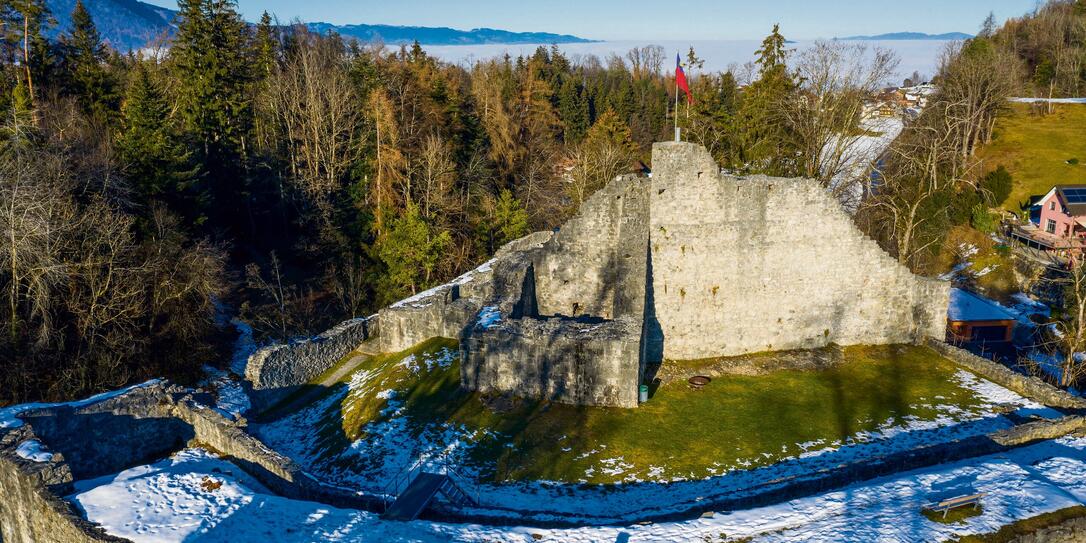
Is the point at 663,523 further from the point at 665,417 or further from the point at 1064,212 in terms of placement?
the point at 1064,212

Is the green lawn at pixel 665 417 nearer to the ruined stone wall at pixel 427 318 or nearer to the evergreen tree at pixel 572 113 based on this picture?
the ruined stone wall at pixel 427 318

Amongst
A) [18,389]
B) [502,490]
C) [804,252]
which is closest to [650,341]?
[804,252]

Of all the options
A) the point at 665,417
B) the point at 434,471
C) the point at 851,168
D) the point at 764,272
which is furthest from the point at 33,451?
the point at 851,168

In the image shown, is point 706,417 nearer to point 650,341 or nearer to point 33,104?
point 650,341

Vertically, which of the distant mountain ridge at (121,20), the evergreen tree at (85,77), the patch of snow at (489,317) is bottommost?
the patch of snow at (489,317)

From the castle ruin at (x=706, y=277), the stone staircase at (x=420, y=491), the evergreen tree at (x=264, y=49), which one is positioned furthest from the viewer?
the evergreen tree at (x=264, y=49)

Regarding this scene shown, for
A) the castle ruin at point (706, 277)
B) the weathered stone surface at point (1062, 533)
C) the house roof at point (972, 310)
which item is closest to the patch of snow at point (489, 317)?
the castle ruin at point (706, 277)
